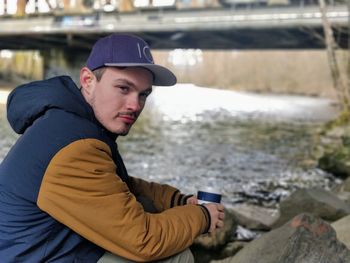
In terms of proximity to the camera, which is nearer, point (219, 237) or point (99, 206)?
point (99, 206)

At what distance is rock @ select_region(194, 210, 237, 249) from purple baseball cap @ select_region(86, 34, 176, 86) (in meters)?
2.76

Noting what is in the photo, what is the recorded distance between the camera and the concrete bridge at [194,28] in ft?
70.1

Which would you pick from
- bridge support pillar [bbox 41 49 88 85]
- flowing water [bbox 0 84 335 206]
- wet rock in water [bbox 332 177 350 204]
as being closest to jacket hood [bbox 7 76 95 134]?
flowing water [bbox 0 84 335 206]

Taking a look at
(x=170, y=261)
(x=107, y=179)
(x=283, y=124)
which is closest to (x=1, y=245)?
(x=107, y=179)

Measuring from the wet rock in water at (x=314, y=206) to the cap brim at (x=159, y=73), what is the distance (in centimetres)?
362

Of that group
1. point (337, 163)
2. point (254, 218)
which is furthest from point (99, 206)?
point (337, 163)

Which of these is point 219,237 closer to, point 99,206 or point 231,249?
point 231,249

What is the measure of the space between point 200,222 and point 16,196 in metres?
0.86

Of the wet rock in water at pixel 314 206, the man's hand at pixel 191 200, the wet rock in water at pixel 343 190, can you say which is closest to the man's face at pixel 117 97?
the man's hand at pixel 191 200

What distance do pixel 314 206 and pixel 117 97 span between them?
412 centimetres

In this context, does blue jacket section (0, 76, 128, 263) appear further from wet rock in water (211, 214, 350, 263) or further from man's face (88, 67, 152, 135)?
Answer: wet rock in water (211, 214, 350, 263)

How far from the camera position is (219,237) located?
4.95 m

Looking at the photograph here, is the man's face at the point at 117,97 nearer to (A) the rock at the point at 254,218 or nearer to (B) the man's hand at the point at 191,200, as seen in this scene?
(B) the man's hand at the point at 191,200

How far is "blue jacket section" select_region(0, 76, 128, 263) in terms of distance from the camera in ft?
6.32
